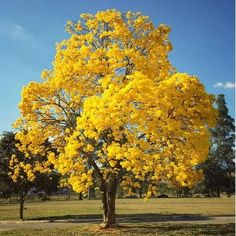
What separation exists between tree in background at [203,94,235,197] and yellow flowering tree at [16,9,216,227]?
59.4 metres

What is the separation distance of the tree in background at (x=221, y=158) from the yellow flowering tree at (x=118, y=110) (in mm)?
59414

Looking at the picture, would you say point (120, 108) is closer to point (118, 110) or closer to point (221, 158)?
point (118, 110)

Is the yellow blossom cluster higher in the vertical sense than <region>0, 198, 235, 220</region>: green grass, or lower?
higher

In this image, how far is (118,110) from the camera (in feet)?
53.2

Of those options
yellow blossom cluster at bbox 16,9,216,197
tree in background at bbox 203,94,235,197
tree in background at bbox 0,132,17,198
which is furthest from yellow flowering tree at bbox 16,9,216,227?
tree in background at bbox 203,94,235,197

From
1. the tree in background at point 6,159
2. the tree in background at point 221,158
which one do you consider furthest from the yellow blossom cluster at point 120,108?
the tree in background at point 221,158

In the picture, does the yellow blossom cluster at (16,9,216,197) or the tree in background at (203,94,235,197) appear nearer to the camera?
the yellow blossom cluster at (16,9,216,197)

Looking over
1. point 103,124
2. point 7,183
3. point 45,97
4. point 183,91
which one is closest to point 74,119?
point 45,97

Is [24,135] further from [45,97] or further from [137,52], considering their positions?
[137,52]

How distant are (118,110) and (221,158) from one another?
67.6m

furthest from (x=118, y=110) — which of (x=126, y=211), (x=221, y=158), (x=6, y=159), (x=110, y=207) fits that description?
(x=221, y=158)

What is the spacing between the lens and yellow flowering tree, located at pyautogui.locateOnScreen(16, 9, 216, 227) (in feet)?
52.4

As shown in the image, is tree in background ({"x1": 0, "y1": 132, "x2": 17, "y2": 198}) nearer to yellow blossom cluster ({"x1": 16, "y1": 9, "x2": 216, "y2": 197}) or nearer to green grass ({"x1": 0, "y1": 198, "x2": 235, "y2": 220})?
green grass ({"x1": 0, "y1": 198, "x2": 235, "y2": 220})

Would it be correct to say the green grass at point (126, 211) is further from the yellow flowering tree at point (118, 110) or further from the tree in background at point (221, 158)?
the tree in background at point (221, 158)
